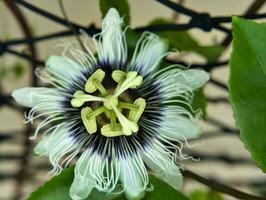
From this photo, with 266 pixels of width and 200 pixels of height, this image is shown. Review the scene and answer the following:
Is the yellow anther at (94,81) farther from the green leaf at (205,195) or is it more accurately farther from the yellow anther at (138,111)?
the green leaf at (205,195)

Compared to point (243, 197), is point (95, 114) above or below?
above

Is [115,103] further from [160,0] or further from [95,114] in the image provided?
[160,0]

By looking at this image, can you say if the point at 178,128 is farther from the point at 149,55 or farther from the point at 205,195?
the point at 205,195

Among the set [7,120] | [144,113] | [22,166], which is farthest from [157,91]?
[7,120]

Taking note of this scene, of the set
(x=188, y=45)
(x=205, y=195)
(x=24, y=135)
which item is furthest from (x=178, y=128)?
(x=24, y=135)

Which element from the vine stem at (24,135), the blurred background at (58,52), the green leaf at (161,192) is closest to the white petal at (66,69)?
the green leaf at (161,192)
